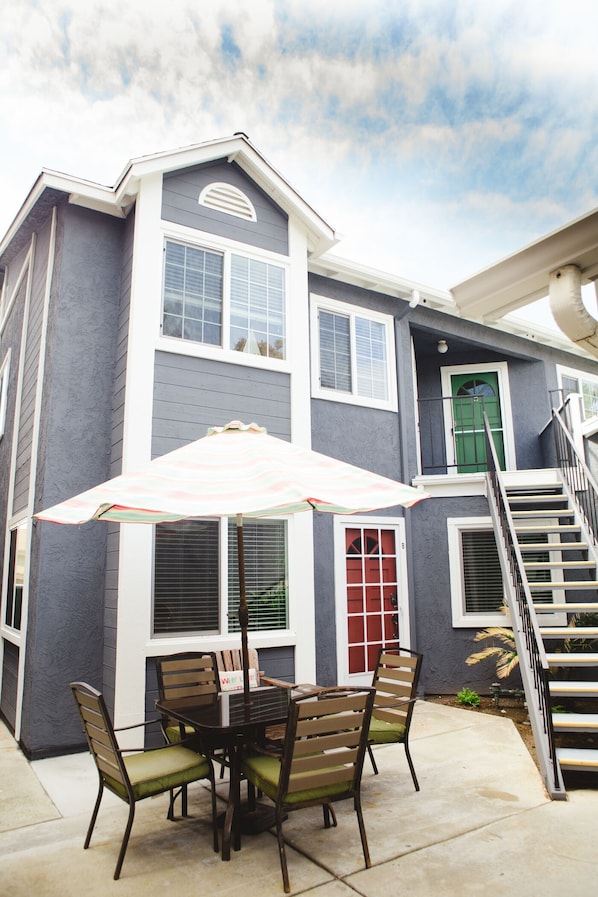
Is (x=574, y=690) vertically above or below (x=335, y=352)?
below

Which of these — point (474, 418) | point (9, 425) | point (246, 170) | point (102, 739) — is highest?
point (246, 170)

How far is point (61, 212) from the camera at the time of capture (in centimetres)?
679

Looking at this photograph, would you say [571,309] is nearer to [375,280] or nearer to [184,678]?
[184,678]

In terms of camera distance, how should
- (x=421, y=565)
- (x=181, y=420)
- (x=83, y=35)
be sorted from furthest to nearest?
(x=421, y=565)
(x=83, y=35)
(x=181, y=420)

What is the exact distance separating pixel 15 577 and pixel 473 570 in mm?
6023

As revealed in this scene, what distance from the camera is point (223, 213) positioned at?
716cm

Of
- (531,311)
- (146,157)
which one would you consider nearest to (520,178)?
(146,157)

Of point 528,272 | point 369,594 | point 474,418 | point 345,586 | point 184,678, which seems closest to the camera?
point 528,272

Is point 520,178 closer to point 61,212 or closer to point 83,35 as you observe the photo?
point 61,212

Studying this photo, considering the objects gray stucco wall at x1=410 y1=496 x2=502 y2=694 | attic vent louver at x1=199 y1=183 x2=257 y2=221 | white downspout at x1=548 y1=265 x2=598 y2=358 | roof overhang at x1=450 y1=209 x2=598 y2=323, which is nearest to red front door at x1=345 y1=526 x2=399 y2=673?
gray stucco wall at x1=410 y1=496 x2=502 y2=694

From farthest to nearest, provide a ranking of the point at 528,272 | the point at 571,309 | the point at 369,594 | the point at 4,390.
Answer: the point at 4,390 < the point at 369,594 < the point at 528,272 < the point at 571,309

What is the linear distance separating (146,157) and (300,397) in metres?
3.09

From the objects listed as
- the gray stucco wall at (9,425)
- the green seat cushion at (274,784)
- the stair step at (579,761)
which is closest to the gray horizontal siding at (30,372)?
the gray stucco wall at (9,425)

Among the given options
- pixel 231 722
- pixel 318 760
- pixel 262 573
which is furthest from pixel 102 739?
pixel 262 573
